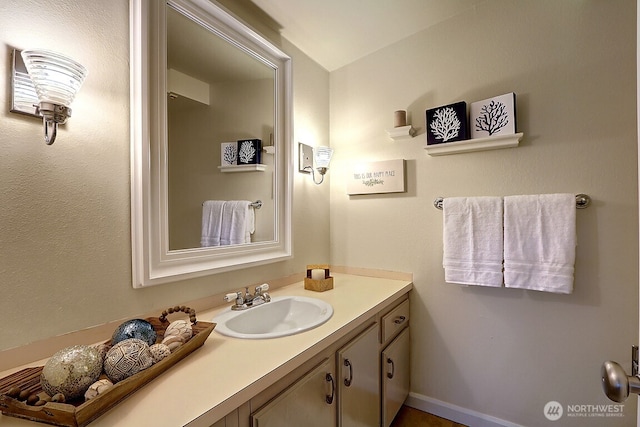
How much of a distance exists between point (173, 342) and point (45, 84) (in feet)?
2.42

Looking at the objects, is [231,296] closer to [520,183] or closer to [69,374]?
[69,374]

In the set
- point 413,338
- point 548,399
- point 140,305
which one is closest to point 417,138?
point 413,338

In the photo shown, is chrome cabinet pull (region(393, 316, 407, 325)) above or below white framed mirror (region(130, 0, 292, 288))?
below

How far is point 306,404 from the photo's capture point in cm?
91

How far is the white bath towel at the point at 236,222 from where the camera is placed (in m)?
1.32

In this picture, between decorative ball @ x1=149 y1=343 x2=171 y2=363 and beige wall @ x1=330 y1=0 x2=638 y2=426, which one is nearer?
decorative ball @ x1=149 y1=343 x2=171 y2=363

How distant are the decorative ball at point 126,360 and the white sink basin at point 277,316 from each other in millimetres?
356

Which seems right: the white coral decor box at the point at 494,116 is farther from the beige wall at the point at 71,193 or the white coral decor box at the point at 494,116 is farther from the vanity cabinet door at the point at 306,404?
the beige wall at the point at 71,193

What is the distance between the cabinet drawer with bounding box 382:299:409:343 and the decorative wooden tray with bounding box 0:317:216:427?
1.00 metres

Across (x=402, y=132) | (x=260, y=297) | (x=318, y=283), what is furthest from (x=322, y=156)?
(x=260, y=297)

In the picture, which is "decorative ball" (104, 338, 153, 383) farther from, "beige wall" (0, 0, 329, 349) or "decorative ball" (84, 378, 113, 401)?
"beige wall" (0, 0, 329, 349)

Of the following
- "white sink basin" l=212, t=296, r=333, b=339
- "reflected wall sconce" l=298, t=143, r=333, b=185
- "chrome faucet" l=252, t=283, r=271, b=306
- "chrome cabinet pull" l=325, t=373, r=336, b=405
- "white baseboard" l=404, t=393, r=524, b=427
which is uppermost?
"reflected wall sconce" l=298, t=143, r=333, b=185

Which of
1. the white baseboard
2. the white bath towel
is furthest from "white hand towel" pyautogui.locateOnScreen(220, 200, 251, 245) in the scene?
the white baseboard

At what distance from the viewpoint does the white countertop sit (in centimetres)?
58
